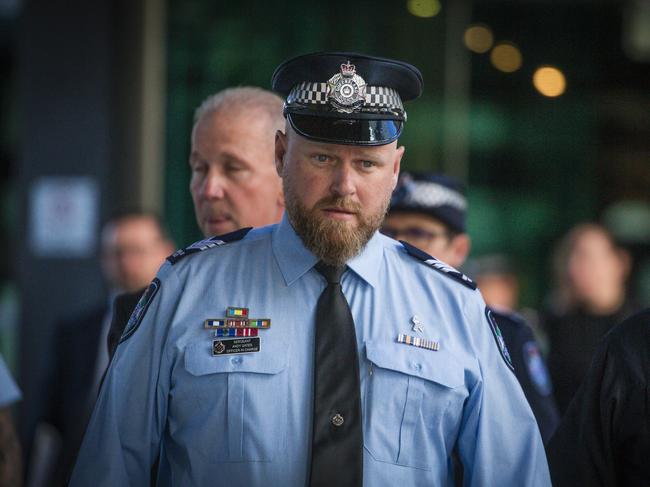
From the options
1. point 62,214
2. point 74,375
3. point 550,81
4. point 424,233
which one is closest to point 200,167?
point 424,233

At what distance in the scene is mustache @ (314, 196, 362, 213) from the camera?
2.84 m

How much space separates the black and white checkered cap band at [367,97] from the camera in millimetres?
2898

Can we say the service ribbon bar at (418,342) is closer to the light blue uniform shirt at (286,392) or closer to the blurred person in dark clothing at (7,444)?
the light blue uniform shirt at (286,392)

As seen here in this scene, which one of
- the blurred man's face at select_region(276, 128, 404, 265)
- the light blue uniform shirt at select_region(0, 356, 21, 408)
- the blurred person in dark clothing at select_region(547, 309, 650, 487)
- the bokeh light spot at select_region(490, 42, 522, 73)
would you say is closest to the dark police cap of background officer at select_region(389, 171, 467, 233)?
the blurred person in dark clothing at select_region(547, 309, 650, 487)

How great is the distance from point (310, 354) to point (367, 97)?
0.71 meters

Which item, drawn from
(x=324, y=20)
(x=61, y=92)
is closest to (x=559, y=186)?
(x=324, y=20)

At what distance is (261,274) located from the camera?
296 centimetres

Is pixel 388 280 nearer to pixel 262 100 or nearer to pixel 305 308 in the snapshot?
pixel 305 308

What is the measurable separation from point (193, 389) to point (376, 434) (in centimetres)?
48

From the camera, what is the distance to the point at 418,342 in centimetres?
288

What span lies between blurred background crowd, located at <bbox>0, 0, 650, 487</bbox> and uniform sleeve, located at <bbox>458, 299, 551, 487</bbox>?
4.52 metres

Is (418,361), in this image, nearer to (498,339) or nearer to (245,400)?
(498,339)

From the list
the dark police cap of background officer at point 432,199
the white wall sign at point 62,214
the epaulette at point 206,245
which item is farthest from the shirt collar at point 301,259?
the white wall sign at point 62,214

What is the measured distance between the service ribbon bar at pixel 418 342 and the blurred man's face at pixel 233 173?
92cm
